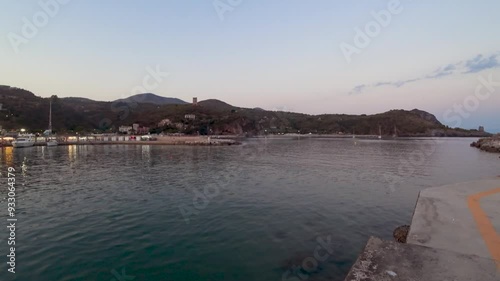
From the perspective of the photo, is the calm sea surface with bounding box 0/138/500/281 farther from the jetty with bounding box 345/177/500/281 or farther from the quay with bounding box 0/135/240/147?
the quay with bounding box 0/135/240/147

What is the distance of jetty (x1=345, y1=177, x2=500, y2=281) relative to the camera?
6129 mm

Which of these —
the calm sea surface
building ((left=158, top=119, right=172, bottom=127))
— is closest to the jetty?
the calm sea surface

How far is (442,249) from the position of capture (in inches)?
298

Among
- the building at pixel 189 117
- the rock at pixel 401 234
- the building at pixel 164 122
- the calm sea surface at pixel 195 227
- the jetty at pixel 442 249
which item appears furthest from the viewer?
the building at pixel 189 117

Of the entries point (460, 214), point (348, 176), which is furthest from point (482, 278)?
point (348, 176)

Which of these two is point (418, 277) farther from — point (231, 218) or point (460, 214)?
point (231, 218)

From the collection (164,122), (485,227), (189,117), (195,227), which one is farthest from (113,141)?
(485,227)

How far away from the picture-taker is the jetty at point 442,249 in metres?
6.13

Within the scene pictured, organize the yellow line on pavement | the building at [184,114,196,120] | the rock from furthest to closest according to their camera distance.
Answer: the building at [184,114,196,120] < the rock < the yellow line on pavement

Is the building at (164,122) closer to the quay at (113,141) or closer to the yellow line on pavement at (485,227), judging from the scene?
the quay at (113,141)

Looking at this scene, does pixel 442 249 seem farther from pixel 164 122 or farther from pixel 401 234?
pixel 164 122

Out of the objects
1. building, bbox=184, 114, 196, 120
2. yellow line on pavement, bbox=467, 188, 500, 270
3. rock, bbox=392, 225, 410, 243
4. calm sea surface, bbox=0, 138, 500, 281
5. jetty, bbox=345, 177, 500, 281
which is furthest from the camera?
building, bbox=184, 114, 196, 120

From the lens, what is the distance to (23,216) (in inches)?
622

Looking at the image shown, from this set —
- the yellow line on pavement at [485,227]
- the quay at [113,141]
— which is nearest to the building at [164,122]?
the quay at [113,141]
